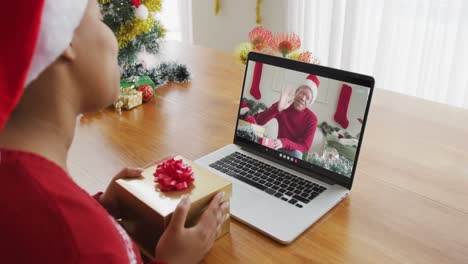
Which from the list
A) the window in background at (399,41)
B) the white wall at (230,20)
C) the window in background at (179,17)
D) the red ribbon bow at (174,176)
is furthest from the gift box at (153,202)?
the window in background at (179,17)

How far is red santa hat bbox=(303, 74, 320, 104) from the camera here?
974mm

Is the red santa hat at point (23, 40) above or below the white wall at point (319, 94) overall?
above

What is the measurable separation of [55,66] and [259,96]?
1.86ft

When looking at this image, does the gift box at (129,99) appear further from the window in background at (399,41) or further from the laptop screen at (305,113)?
the window in background at (399,41)

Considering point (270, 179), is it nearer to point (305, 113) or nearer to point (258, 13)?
point (305, 113)

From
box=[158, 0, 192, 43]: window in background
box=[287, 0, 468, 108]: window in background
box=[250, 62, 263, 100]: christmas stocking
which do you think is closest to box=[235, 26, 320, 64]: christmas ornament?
box=[250, 62, 263, 100]: christmas stocking

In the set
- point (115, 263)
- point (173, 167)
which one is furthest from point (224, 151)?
point (115, 263)

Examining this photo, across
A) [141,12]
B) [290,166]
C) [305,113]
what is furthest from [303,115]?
[141,12]

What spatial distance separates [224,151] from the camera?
110 centimetres

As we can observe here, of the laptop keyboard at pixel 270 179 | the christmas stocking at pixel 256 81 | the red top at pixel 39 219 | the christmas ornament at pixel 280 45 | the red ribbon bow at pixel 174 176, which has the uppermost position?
the christmas ornament at pixel 280 45

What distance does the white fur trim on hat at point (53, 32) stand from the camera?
1.67 ft

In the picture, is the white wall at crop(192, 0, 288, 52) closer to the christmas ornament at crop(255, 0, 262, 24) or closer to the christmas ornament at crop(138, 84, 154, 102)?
the christmas ornament at crop(255, 0, 262, 24)

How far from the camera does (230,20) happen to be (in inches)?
120

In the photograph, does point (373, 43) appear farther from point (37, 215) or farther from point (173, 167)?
point (37, 215)
